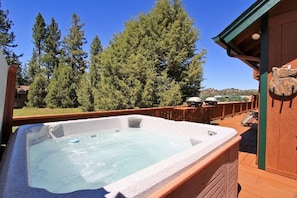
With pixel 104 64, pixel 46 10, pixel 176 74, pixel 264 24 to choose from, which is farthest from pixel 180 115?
pixel 46 10

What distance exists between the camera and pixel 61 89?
18.7 m

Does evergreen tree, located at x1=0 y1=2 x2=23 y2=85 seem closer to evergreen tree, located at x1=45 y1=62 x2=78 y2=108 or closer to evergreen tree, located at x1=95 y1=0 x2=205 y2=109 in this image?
evergreen tree, located at x1=45 y1=62 x2=78 y2=108

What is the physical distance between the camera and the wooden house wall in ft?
9.05

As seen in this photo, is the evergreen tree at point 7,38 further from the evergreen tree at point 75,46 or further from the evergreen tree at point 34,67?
the evergreen tree at point 75,46

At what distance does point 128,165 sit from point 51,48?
74.1 feet

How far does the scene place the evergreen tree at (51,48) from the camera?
20891 mm

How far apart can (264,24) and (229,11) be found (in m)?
8.52

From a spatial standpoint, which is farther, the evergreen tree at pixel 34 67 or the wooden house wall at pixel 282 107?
the evergreen tree at pixel 34 67

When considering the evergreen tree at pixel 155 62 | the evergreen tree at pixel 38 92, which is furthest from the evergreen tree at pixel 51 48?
the evergreen tree at pixel 155 62

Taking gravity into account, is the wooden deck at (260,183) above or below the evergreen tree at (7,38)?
below

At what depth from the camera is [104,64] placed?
12.5m

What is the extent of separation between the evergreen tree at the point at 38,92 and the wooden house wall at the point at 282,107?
2039cm

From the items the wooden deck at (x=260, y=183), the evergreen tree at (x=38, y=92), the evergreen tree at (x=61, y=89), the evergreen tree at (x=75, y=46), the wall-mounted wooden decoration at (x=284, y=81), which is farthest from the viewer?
the evergreen tree at (x=75, y=46)

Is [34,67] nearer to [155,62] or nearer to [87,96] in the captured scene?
[87,96]
